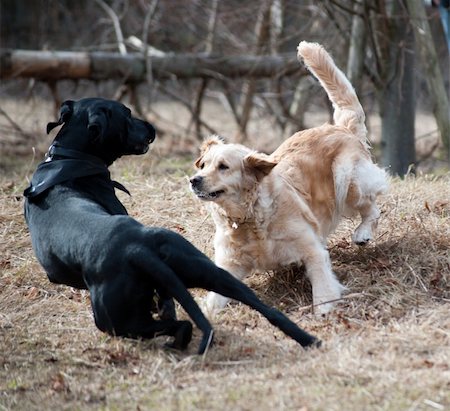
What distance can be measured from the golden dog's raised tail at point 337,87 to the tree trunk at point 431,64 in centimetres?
223

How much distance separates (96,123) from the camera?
516cm

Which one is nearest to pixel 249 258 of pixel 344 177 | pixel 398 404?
pixel 344 177

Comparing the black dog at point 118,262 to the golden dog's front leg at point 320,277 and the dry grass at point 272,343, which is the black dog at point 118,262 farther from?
the golden dog's front leg at point 320,277

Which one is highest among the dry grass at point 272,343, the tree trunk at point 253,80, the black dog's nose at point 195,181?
the black dog's nose at point 195,181

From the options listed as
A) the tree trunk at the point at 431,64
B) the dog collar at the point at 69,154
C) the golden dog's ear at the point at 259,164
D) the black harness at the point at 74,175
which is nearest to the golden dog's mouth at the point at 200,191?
the golden dog's ear at the point at 259,164

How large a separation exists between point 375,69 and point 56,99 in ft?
13.5

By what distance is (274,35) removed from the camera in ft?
41.3

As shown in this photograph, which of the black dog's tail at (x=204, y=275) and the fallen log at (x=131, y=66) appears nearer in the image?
the black dog's tail at (x=204, y=275)

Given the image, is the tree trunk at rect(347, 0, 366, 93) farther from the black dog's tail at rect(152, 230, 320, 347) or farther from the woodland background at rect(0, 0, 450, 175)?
the black dog's tail at rect(152, 230, 320, 347)

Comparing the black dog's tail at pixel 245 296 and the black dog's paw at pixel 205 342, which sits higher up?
the black dog's tail at pixel 245 296

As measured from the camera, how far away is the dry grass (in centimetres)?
367

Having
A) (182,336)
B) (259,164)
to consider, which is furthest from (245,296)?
(259,164)

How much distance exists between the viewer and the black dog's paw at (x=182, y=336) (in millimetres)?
4418

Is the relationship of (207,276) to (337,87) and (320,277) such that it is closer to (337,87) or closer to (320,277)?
(320,277)
